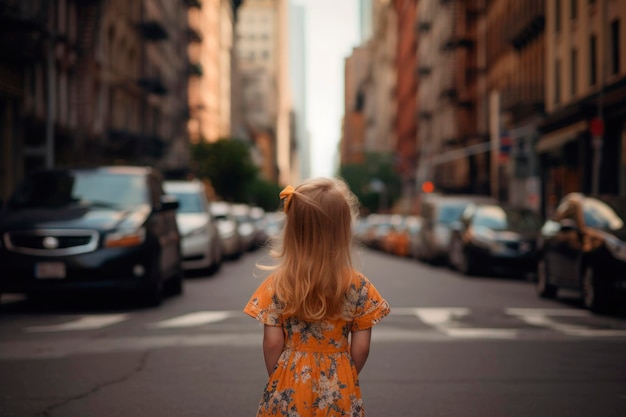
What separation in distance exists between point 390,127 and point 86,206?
117 m

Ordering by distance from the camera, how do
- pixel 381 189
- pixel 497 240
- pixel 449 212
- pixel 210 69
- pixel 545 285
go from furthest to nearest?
pixel 381 189 → pixel 210 69 → pixel 449 212 → pixel 497 240 → pixel 545 285

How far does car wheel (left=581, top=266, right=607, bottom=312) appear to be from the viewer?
42.9ft

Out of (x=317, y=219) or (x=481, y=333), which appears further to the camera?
(x=481, y=333)

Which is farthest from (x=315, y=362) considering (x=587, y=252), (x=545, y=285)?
(x=545, y=285)

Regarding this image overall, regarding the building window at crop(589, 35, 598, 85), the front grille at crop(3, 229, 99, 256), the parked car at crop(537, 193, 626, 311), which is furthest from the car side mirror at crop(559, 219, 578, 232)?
the building window at crop(589, 35, 598, 85)

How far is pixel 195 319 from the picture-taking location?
12281 mm

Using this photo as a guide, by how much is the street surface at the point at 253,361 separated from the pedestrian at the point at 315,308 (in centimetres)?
283

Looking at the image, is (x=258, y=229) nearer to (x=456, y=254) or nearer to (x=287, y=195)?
(x=456, y=254)

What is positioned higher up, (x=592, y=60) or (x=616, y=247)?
(x=592, y=60)

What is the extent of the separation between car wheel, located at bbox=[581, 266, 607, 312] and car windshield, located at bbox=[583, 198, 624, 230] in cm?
62

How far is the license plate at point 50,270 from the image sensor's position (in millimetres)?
12477

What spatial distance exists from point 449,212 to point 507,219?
17.5ft

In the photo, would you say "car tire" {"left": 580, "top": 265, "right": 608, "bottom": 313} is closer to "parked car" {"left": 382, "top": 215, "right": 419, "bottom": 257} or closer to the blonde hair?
the blonde hair

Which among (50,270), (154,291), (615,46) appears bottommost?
(154,291)
